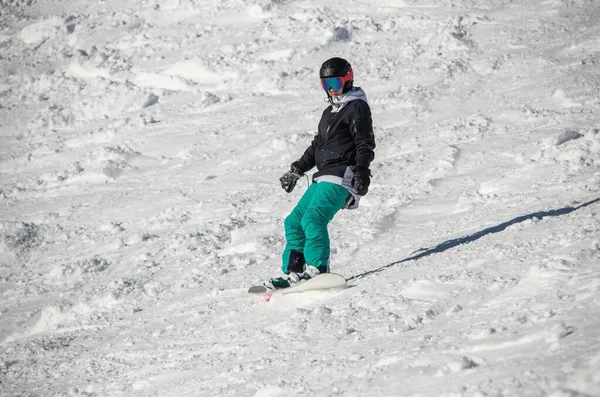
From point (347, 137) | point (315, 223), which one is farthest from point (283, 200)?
point (315, 223)

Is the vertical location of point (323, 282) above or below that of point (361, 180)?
below

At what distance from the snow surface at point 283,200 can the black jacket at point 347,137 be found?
101cm

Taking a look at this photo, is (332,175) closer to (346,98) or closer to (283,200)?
(346,98)

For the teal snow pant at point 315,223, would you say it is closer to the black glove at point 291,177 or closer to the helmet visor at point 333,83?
the black glove at point 291,177

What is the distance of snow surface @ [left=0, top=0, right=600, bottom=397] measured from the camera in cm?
388

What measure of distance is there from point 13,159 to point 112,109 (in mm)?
2282

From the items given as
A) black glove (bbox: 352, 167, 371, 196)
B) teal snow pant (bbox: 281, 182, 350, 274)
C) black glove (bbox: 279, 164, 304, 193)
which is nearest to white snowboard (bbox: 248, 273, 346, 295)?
teal snow pant (bbox: 281, 182, 350, 274)

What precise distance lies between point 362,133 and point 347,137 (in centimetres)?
20

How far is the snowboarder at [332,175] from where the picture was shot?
548 centimetres

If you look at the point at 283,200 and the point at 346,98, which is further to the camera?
the point at 283,200

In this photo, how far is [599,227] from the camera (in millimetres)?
4891

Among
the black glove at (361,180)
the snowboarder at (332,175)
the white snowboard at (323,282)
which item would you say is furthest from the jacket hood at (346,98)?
the white snowboard at (323,282)

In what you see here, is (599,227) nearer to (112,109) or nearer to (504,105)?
(504,105)

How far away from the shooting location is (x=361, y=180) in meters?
5.35
